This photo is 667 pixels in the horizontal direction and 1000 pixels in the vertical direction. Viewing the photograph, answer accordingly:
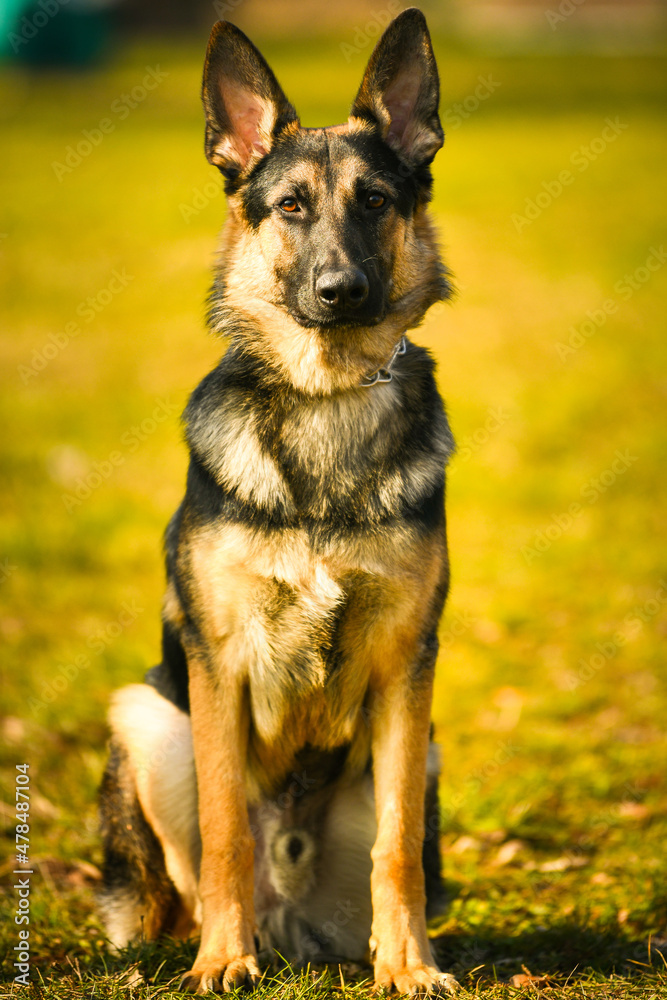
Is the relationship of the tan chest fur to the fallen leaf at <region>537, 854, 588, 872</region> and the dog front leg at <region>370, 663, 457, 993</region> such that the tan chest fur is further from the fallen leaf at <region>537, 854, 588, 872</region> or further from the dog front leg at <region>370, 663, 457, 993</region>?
the fallen leaf at <region>537, 854, 588, 872</region>

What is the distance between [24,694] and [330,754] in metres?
2.59

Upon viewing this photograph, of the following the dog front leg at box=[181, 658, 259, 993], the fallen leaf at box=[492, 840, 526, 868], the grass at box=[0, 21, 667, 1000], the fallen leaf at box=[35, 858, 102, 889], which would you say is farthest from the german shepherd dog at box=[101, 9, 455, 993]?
the fallen leaf at box=[492, 840, 526, 868]

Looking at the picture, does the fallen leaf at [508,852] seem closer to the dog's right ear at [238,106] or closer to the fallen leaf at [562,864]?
the fallen leaf at [562,864]

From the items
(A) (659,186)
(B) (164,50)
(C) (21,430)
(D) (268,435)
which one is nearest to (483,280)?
(A) (659,186)

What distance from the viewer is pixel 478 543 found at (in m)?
7.23

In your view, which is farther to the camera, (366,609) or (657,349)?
(657,349)

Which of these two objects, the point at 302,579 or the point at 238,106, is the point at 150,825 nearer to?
the point at 302,579

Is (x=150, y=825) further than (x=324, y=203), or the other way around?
(x=150, y=825)

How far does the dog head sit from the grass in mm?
352

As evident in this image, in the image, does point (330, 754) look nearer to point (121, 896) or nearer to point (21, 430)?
Result: point (121, 896)

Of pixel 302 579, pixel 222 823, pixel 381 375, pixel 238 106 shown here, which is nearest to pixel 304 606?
pixel 302 579

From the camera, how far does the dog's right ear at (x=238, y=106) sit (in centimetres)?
320

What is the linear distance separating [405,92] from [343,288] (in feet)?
2.93

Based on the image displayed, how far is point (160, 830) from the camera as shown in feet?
10.7
